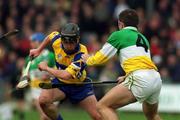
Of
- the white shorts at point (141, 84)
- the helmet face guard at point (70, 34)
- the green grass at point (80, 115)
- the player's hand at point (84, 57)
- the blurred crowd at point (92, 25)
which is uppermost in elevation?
A: the helmet face guard at point (70, 34)

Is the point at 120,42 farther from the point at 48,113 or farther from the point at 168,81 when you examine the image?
the point at 168,81

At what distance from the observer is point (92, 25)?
23172mm

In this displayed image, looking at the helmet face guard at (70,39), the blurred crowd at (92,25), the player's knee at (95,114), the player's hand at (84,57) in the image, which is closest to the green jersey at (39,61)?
the player's knee at (95,114)

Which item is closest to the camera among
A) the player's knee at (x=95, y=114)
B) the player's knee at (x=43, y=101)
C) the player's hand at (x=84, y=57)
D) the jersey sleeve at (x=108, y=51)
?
the jersey sleeve at (x=108, y=51)

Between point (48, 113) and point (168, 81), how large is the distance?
315 inches

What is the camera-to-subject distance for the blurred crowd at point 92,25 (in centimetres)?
2148

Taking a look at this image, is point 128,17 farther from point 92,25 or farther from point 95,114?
point 92,25

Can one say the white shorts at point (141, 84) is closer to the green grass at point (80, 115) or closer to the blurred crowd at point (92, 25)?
the green grass at point (80, 115)

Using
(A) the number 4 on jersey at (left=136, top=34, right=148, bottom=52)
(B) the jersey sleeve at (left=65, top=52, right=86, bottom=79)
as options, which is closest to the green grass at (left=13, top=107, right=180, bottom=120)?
(B) the jersey sleeve at (left=65, top=52, right=86, bottom=79)

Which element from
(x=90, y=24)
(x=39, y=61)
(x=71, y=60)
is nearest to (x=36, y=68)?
(x=39, y=61)

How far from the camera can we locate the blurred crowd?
2148 centimetres

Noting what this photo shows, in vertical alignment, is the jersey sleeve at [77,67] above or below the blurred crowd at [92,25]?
above

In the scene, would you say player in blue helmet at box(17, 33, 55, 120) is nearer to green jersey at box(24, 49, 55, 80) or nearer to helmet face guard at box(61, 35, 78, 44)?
green jersey at box(24, 49, 55, 80)

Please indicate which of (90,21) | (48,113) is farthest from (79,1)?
(48,113)
